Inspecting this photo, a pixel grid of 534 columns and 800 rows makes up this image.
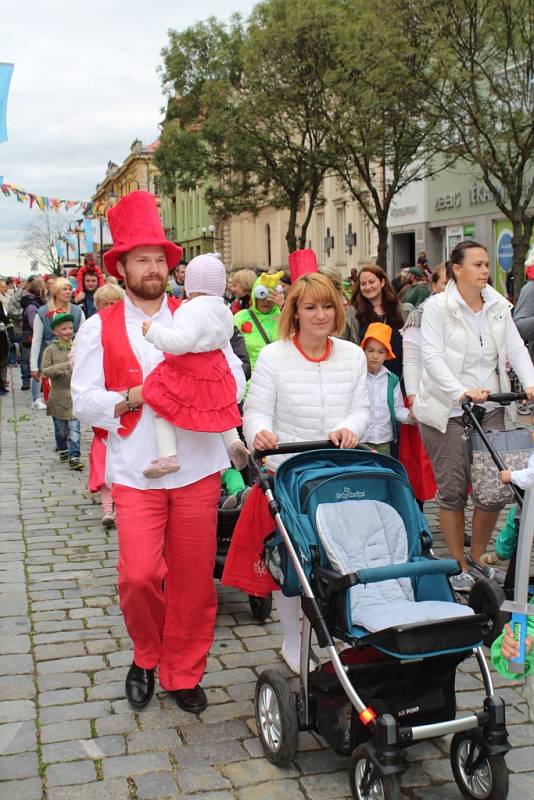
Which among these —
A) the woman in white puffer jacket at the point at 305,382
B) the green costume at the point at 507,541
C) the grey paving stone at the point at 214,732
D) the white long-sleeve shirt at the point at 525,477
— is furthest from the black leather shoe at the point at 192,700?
the green costume at the point at 507,541

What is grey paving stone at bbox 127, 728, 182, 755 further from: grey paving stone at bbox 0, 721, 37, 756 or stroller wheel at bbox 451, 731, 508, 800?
stroller wheel at bbox 451, 731, 508, 800

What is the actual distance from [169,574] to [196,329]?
3.82 feet

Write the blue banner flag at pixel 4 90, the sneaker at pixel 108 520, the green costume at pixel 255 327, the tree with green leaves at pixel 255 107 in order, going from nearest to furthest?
the green costume at pixel 255 327, the sneaker at pixel 108 520, the blue banner flag at pixel 4 90, the tree with green leaves at pixel 255 107

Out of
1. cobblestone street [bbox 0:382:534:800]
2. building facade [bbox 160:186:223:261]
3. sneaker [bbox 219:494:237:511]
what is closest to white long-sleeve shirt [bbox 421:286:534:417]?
sneaker [bbox 219:494:237:511]

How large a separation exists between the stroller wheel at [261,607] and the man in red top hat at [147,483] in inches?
43.3

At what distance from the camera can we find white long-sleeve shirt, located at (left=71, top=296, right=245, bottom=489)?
435cm

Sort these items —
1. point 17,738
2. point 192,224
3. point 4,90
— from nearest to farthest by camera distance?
1. point 17,738
2. point 4,90
3. point 192,224

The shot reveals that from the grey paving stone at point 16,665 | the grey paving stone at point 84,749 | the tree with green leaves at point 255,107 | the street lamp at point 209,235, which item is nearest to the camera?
the grey paving stone at point 84,749

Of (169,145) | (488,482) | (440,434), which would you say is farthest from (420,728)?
(169,145)

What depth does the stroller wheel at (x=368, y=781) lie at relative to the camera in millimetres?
3256

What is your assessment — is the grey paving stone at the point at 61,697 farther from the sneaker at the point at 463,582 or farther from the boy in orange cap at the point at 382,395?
the boy in orange cap at the point at 382,395

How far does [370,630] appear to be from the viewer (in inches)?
137

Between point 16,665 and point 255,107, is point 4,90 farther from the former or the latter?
point 255,107

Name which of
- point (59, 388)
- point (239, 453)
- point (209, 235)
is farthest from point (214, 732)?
point (209, 235)
